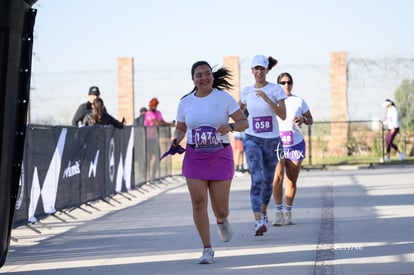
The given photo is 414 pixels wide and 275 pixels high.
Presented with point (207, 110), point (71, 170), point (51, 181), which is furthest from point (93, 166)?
point (207, 110)

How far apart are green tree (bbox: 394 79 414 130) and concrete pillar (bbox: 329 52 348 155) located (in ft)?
5.46

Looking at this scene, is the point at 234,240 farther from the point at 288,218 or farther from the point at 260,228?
the point at 288,218

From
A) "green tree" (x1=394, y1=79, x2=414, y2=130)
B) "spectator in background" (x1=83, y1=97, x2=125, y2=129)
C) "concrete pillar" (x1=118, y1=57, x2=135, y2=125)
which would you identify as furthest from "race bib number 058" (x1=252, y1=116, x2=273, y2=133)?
"concrete pillar" (x1=118, y1=57, x2=135, y2=125)

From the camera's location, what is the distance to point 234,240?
38.5 feet

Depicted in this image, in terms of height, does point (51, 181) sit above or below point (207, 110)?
below

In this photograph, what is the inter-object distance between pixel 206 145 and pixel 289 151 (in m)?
3.47

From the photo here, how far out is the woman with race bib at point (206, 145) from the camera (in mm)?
9961

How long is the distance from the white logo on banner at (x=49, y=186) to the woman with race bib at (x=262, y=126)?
2603 mm

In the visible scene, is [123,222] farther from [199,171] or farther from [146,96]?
[146,96]

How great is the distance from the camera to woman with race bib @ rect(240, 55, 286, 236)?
12.1m

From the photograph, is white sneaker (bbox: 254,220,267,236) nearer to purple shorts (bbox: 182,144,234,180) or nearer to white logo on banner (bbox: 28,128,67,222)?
purple shorts (bbox: 182,144,234,180)

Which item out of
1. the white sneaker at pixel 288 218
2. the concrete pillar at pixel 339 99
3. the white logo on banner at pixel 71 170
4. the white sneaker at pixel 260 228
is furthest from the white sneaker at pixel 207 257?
the concrete pillar at pixel 339 99

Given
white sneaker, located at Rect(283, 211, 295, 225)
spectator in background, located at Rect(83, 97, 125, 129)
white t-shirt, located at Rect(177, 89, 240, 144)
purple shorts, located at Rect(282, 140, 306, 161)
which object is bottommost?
white sneaker, located at Rect(283, 211, 295, 225)

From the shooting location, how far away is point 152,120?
25.4 m
